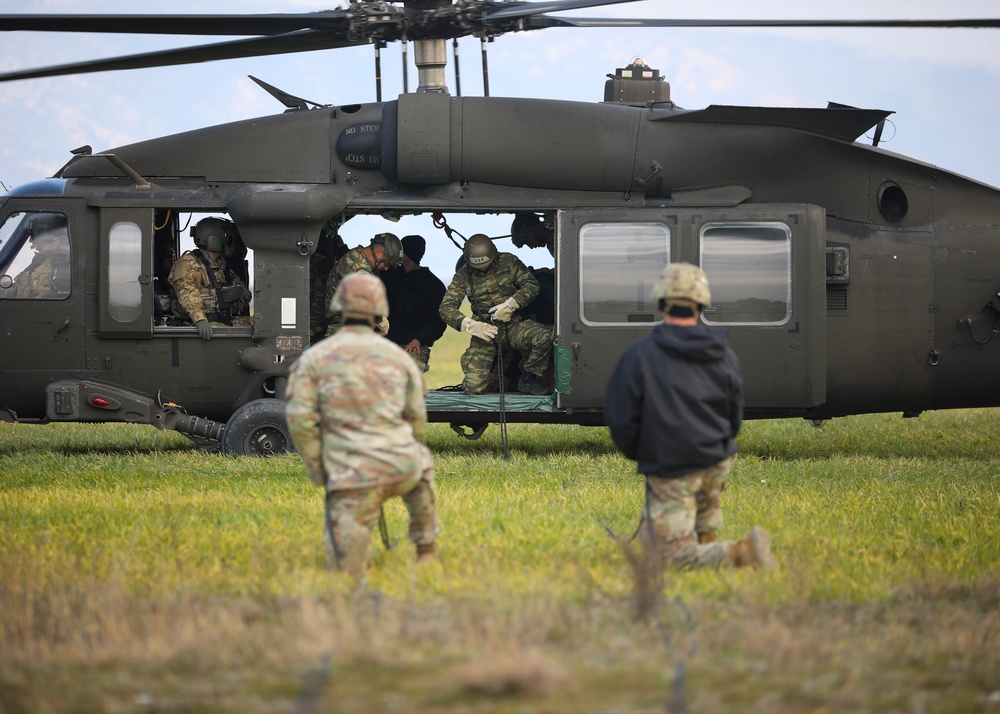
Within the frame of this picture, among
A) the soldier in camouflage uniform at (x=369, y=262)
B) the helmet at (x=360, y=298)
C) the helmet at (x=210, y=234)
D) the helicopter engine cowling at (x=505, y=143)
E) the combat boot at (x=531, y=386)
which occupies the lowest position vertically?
the combat boot at (x=531, y=386)

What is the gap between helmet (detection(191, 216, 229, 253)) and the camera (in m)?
10.6

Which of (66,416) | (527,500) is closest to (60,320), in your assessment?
(66,416)

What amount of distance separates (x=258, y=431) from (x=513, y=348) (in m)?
2.54

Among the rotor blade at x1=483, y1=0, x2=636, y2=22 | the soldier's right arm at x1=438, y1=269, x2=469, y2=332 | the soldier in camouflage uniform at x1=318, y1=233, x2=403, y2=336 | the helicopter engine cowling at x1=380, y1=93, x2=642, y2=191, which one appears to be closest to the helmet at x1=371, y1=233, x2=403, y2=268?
the soldier in camouflage uniform at x1=318, y1=233, x2=403, y2=336

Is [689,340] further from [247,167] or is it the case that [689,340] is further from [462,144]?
[247,167]

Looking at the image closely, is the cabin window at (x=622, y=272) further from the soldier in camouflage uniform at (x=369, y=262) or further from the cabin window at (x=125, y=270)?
the cabin window at (x=125, y=270)

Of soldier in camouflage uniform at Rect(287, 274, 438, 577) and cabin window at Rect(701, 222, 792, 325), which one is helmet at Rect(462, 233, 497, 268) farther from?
soldier in camouflage uniform at Rect(287, 274, 438, 577)

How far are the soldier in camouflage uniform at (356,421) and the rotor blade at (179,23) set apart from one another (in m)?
4.05

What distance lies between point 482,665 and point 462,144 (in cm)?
657

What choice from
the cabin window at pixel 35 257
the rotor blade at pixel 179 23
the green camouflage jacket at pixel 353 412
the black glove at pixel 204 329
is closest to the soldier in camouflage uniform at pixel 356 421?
the green camouflage jacket at pixel 353 412

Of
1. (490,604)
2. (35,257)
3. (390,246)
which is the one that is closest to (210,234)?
(35,257)

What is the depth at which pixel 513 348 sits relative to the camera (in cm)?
1097

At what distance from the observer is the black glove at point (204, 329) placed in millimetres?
10125

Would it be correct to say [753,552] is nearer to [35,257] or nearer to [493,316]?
[493,316]
